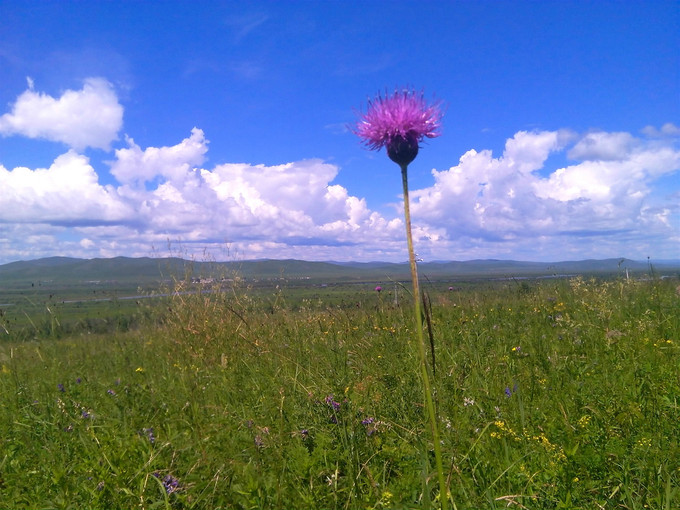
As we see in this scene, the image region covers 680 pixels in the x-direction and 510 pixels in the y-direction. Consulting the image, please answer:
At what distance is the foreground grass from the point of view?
7.34ft

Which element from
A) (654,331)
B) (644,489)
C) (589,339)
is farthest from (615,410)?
(654,331)

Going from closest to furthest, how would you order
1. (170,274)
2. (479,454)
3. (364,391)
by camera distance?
(479,454) → (364,391) → (170,274)

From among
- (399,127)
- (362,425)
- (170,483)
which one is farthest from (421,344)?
(170,483)

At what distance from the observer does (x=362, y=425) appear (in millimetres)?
2736

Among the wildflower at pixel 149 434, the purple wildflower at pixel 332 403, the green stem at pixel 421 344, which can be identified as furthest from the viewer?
the purple wildflower at pixel 332 403

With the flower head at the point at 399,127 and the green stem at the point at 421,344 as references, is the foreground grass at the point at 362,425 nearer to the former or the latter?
the green stem at the point at 421,344

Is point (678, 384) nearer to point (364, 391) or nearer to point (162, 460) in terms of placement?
point (364, 391)

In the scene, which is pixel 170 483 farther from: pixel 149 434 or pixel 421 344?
pixel 421 344

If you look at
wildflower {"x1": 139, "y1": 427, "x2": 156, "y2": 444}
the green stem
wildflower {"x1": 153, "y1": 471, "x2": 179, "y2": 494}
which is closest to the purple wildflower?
wildflower {"x1": 153, "y1": 471, "x2": 179, "y2": 494}

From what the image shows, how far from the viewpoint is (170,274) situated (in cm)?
705

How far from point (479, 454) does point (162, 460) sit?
191cm

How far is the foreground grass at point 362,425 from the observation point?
7.34ft

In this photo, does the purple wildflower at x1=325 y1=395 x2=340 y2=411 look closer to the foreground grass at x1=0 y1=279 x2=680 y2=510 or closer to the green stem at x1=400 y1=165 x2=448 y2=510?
the foreground grass at x1=0 y1=279 x2=680 y2=510

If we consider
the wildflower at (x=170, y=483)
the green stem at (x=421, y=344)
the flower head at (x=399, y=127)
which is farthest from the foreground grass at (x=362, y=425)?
the flower head at (x=399, y=127)
